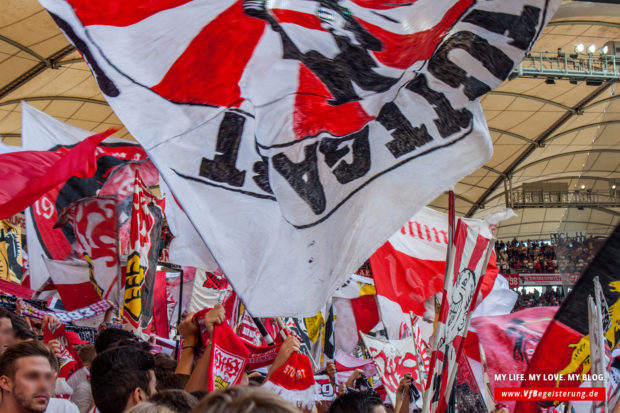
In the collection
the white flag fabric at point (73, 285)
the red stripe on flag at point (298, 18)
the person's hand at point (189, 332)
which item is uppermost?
the red stripe on flag at point (298, 18)

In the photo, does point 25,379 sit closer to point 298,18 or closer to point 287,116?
point 287,116

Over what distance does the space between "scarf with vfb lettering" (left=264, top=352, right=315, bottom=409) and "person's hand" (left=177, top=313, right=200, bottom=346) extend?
481mm

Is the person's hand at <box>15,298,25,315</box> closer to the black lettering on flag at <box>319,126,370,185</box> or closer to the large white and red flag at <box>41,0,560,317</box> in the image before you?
the large white and red flag at <box>41,0,560,317</box>

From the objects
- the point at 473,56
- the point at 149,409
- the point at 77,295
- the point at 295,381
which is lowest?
the point at 77,295

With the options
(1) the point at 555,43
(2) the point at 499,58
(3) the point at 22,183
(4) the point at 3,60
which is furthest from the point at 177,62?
(1) the point at 555,43

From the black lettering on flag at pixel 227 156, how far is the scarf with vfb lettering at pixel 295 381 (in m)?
1.15

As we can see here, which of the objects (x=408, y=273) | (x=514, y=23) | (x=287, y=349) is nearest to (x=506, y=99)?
(x=408, y=273)

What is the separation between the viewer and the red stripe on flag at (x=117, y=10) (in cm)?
341

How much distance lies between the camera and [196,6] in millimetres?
3600

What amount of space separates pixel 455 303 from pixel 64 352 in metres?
2.69

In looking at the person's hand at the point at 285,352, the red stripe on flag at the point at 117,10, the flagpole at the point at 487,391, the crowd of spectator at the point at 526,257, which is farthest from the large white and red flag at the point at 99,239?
the crowd of spectator at the point at 526,257

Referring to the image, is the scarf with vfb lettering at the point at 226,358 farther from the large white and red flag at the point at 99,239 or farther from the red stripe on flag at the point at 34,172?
the red stripe on flag at the point at 34,172

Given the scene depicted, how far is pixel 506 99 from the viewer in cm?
2245

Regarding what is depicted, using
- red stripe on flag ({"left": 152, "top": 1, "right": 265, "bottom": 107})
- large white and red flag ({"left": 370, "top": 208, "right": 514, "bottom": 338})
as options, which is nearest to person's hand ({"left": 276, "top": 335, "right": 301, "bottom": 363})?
red stripe on flag ({"left": 152, "top": 1, "right": 265, "bottom": 107})
